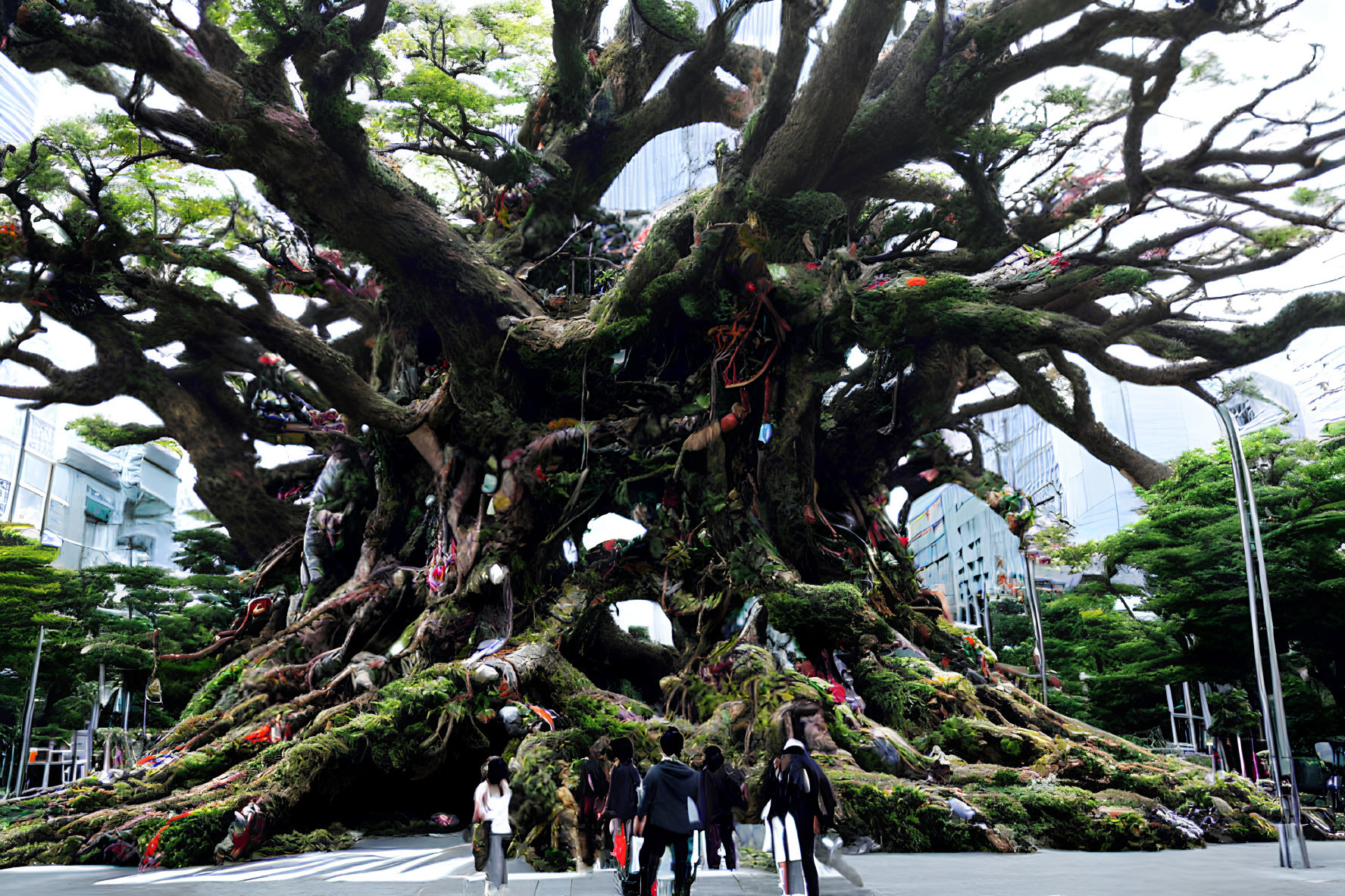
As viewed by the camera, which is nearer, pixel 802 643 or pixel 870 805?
pixel 870 805

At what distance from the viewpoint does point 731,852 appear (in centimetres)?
605

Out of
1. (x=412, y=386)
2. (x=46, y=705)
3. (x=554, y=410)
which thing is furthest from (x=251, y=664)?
(x=46, y=705)

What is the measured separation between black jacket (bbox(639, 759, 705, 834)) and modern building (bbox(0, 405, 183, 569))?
107 ft

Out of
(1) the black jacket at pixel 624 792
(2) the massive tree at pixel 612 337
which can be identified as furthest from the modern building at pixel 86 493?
(1) the black jacket at pixel 624 792

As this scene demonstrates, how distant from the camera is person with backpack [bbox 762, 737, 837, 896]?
5281 millimetres

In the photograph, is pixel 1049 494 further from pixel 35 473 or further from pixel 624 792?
pixel 35 473

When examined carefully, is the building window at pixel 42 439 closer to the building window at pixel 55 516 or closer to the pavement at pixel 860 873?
the building window at pixel 55 516

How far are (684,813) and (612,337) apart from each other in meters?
10.1

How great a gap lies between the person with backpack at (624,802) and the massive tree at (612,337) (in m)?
2.35

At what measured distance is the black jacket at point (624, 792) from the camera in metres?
5.83

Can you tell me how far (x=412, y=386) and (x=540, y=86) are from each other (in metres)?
7.02

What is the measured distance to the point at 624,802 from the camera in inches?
230

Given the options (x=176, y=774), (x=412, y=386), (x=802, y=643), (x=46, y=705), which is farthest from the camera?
(x=46, y=705)

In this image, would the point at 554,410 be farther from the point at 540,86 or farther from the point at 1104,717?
the point at 1104,717
